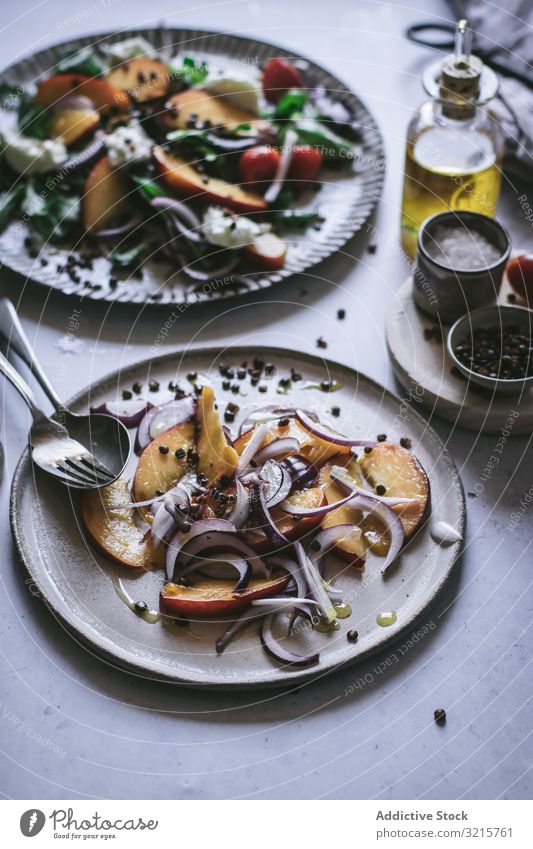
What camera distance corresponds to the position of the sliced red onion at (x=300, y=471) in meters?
1.64

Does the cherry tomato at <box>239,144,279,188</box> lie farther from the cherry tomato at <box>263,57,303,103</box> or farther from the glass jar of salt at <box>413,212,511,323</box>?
the glass jar of salt at <box>413,212,511,323</box>

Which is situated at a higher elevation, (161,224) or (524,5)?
(524,5)

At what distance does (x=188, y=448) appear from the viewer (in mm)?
1741

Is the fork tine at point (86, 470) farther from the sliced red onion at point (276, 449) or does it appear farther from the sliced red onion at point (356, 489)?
the sliced red onion at point (356, 489)

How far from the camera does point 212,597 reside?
1.52 m

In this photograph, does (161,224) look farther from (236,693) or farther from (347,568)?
(236,693)

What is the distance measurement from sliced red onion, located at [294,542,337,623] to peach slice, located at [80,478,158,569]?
265 millimetres

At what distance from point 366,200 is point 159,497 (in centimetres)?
105

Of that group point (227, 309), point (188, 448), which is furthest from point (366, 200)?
point (188, 448)

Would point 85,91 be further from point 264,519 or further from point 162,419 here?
point 264,519

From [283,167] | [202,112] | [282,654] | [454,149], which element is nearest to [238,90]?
[202,112]

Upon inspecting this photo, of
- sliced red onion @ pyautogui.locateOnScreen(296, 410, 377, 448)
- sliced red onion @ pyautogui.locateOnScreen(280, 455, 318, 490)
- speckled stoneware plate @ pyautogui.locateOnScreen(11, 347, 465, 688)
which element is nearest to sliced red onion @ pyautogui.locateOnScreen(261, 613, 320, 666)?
speckled stoneware plate @ pyautogui.locateOnScreen(11, 347, 465, 688)

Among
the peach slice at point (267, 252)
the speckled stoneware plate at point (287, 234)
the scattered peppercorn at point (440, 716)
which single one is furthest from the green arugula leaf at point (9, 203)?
the scattered peppercorn at point (440, 716)

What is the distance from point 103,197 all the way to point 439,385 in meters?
0.98
